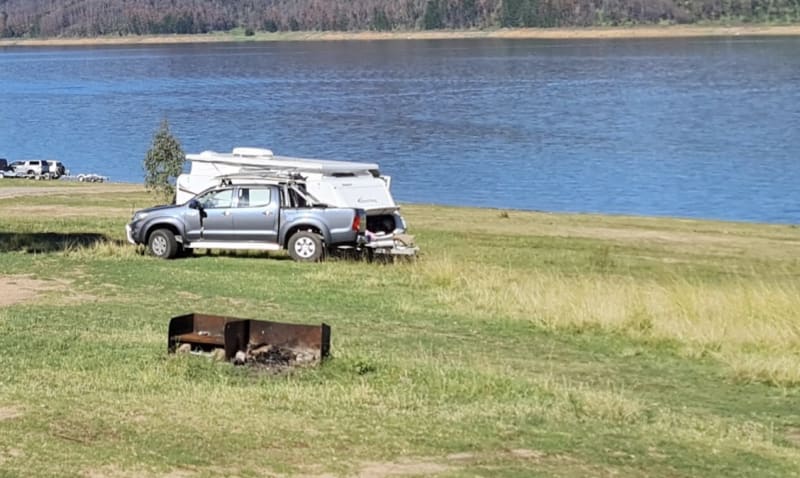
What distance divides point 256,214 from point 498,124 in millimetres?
52695

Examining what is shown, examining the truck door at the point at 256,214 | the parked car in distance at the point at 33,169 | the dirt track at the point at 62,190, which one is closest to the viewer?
the truck door at the point at 256,214

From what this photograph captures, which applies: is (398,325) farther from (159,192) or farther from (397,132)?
(397,132)

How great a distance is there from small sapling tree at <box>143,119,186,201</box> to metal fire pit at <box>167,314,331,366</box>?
2253cm

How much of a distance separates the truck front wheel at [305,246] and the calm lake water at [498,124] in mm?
22388

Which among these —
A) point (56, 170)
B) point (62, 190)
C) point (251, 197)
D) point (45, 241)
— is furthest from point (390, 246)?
point (56, 170)

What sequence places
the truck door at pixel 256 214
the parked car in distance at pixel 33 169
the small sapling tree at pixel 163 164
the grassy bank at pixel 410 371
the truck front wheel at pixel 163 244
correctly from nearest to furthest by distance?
1. the grassy bank at pixel 410 371
2. the truck door at pixel 256 214
3. the truck front wheel at pixel 163 244
4. the small sapling tree at pixel 163 164
5. the parked car in distance at pixel 33 169

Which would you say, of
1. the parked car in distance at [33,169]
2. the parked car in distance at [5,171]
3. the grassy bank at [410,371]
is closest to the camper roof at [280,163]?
the grassy bank at [410,371]

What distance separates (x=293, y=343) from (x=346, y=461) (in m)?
3.61

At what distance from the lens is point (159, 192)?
3547 centimetres

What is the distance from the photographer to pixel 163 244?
22.8 m

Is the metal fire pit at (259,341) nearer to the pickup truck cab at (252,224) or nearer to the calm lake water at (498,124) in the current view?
the pickup truck cab at (252,224)

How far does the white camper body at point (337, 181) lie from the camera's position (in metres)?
22.6

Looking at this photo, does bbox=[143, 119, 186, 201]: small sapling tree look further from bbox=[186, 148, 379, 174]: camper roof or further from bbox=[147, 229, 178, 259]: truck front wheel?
bbox=[147, 229, 178, 259]: truck front wheel

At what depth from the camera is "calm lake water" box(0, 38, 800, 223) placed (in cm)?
4912
